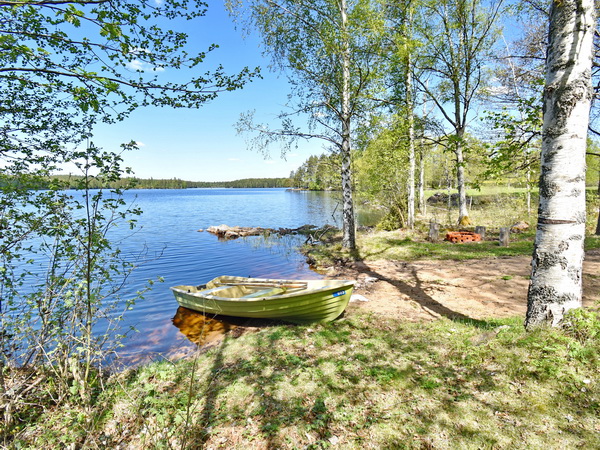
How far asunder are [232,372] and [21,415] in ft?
10.5

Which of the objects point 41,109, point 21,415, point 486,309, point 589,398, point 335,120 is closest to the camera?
point 589,398

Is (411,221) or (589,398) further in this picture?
(411,221)

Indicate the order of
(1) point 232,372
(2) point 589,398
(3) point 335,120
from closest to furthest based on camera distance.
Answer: (2) point 589,398
(1) point 232,372
(3) point 335,120

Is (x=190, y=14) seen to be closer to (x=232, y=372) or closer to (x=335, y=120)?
(x=232, y=372)

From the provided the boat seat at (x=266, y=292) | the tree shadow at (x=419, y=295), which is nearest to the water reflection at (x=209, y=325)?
the boat seat at (x=266, y=292)

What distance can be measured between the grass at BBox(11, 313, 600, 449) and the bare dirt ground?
1.79 metres

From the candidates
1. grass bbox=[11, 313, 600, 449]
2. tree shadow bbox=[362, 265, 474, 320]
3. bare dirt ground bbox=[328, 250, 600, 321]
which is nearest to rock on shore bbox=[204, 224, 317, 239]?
bare dirt ground bbox=[328, 250, 600, 321]

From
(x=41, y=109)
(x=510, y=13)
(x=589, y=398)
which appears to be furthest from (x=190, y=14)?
(x=510, y=13)

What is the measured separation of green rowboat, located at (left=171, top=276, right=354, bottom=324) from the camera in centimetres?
702

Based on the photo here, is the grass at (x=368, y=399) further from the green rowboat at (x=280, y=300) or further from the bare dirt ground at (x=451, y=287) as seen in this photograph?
the bare dirt ground at (x=451, y=287)

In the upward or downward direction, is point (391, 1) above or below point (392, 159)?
above

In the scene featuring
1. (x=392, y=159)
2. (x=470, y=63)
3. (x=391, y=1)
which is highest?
(x=391, y=1)

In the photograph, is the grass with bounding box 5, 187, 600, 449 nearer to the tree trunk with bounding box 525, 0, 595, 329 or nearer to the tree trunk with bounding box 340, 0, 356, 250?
the tree trunk with bounding box 525, 0, 595, 329

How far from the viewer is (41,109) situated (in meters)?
4.70
